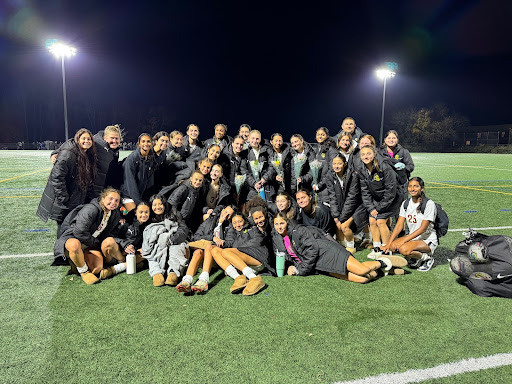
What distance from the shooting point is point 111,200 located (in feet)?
14.6

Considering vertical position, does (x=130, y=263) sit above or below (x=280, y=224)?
below

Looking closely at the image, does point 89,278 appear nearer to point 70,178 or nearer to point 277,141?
point 70,178

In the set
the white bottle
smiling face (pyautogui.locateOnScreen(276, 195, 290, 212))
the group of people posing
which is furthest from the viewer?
smiling face (pyautogui.locateOnScreen(276, 195, 290, 212))

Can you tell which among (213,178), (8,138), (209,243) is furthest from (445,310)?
(8,138)

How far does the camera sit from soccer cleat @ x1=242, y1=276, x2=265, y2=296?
155 inches

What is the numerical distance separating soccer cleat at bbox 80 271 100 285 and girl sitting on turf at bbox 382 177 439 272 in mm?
3652

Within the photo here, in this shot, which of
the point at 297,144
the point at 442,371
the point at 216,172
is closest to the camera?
the point at 442,371

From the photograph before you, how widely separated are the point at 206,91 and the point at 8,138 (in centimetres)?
4015

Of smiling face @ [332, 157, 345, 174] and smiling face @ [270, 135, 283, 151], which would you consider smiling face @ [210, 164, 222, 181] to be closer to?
smiling face @ [270, 135, 283, 151]

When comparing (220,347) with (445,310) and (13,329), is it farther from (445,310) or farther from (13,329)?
(445,310)

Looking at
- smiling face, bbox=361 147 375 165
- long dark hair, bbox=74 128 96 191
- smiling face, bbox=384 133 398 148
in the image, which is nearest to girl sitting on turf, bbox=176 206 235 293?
long dark hair, bbox=74 128 96 191

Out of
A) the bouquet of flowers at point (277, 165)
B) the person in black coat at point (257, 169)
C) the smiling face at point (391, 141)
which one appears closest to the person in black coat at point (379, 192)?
the smiling face at point (391, 141)

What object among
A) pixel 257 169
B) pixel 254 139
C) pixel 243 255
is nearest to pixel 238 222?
pixel 243 255

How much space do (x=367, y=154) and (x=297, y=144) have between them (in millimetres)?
1377
